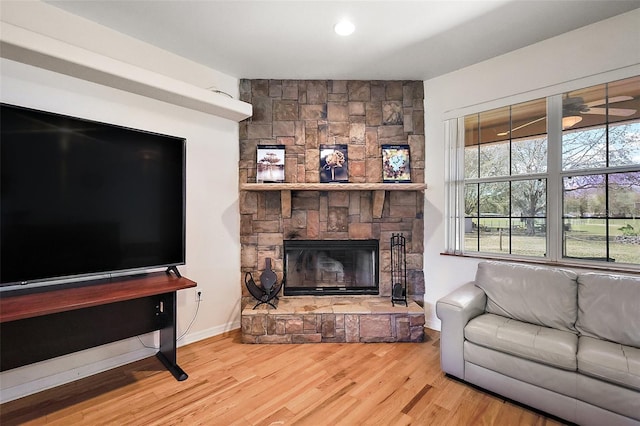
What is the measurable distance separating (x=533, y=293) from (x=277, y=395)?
2087 millimetres

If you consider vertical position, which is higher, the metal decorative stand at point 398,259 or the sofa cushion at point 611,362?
the metal decorative stand at point 398,259

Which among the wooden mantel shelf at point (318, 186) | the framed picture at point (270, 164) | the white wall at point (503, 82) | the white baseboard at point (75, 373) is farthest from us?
the framed picture at point (270, 164)

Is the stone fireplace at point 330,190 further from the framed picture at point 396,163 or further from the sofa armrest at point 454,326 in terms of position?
the sofa armrest at point 454,326

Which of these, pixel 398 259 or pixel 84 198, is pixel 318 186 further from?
pixel 84 198

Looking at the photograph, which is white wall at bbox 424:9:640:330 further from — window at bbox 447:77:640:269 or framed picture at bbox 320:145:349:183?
framed picture at bbox 320:145:349:183

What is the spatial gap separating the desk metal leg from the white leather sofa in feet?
7.02

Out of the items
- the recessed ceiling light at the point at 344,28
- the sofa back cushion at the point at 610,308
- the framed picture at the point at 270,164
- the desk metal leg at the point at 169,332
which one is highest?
the recessed ceiling light at the point at 344,28

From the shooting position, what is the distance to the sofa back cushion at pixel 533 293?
6.70ft

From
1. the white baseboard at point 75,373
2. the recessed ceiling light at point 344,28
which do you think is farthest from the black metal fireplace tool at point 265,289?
the recessed ceiling light at point 344,28

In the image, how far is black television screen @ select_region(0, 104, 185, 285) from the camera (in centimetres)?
171

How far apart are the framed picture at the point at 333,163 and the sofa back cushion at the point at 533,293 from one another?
67.4 inches

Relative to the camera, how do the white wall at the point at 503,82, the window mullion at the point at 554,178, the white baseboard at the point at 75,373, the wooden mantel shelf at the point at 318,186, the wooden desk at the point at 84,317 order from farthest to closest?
the wooden mantel shelf at the point at 318,186 < the window mullion at the point at 554,178 < the white wall at the point at 503,82 < the white baseboard at the point at 75,373 < the wooden desk at the point at 84,317

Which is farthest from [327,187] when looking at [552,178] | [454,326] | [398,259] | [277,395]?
[552,178]

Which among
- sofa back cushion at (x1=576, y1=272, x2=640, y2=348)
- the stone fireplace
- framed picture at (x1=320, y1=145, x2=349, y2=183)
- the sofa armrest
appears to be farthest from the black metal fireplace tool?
sofa back cushion at (x1=576, y1=272, x2=640, y2=348)
